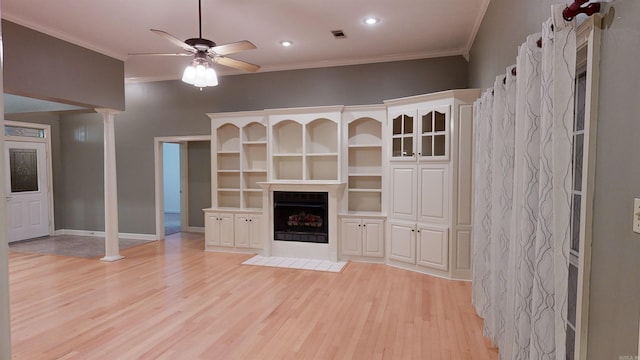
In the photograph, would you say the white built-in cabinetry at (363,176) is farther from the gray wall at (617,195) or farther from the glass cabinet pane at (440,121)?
the gray wall at (617,195)

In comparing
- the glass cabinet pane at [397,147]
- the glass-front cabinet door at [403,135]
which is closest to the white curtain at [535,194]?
the glass-front cabinet door at [403,135]

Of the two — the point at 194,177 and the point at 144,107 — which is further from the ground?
the point at 144,107

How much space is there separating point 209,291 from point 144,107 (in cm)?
441

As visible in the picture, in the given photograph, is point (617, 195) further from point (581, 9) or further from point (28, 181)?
point (28, 181)

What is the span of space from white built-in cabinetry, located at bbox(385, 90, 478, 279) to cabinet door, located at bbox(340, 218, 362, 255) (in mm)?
492

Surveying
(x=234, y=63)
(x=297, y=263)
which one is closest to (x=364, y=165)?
(x=297, y=263)

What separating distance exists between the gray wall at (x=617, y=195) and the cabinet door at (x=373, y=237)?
3.79 meters

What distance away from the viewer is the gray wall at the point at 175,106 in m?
5.55

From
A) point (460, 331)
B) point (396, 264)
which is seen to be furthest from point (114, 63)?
point (460, 331)

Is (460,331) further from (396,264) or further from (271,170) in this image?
(271,170)

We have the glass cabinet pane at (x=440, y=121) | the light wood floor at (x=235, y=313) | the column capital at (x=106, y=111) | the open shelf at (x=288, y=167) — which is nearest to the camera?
A: the light wood floor at (x=235, y=313)

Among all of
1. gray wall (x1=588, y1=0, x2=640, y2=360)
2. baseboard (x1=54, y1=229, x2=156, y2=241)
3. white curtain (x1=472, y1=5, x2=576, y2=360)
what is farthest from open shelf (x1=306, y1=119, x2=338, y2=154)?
gray wall (x1=588, y1=0, x2=640, y2=360)

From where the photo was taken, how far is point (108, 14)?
4.00 m

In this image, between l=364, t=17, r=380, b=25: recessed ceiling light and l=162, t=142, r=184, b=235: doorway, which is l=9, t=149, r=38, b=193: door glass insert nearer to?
l=162, t=142, r=184, b=235: doorway
